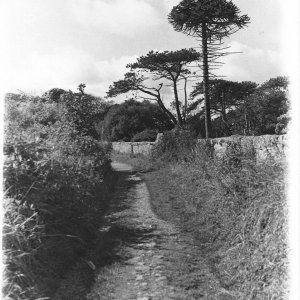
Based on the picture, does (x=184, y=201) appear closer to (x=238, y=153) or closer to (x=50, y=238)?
(x=238, y=153)

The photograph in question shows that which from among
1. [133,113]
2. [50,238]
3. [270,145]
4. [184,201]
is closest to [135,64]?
[133,113]

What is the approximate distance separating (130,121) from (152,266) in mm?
32169

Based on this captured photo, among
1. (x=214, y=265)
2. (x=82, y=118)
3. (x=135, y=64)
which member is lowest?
(x=214, y=265)

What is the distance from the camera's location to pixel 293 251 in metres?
4.92

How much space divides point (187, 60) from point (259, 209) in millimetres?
24920

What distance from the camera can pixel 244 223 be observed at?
260 inches

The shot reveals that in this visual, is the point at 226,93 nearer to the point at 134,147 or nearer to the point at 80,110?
the point at 134,147

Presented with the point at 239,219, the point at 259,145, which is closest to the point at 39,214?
the point at 239,219

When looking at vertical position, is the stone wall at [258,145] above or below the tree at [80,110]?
below

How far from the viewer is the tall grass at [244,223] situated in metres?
5.18

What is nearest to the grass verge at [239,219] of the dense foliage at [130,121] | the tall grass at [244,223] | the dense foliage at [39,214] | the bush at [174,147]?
the tall grass at [244,223]

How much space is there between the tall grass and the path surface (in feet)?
1.02

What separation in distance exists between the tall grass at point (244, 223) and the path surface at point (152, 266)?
31 centimetres

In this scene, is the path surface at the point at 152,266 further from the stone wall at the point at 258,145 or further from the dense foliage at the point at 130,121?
the dense foliage at the point at 130,121
